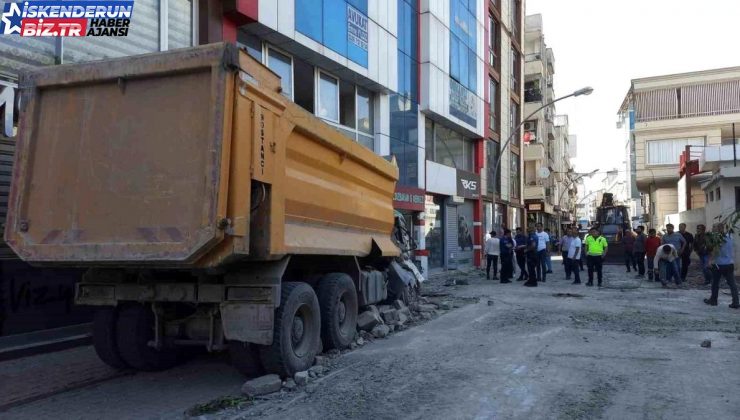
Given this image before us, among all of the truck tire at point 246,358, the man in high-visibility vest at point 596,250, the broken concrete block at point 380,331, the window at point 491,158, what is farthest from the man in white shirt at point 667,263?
the window at point 491,158

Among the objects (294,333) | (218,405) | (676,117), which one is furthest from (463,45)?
(676,117)

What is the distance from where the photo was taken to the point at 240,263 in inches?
214

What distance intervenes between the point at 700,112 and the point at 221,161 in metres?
41.6

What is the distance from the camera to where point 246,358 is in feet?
18.6

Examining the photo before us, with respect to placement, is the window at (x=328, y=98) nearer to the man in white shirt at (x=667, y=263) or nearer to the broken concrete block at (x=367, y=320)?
the broken concrete block at (x=367, y=320)

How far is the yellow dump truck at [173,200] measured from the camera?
4785 mm

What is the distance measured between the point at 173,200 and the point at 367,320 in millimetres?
4167

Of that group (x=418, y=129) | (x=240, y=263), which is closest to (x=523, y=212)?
(x=418, y=129)

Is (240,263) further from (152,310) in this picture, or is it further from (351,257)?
(351,257)

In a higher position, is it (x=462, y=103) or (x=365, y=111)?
(x=462, y=103)

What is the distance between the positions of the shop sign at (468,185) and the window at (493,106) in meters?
3.94

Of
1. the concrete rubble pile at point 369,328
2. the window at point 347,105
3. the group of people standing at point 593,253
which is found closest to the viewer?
the concrete rubble pile at point 369,328

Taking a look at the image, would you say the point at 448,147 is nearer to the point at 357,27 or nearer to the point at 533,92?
the point at 357,27

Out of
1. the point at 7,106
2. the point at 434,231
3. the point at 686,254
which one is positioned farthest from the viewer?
the point at 434,231
